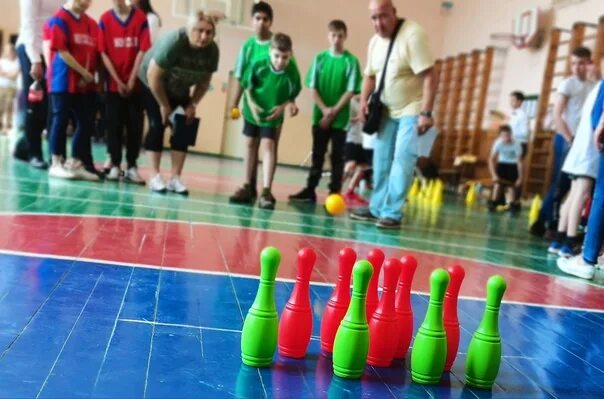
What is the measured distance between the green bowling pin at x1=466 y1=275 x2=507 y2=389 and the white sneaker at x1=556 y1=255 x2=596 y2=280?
93.9 inches

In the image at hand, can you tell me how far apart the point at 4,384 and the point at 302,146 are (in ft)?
48.3

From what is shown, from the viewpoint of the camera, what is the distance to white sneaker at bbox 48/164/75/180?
18.5 ft

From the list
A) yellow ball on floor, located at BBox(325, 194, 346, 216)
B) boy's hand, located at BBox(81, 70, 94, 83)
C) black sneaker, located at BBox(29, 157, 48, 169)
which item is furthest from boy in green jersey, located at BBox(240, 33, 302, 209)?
black sneaker, located at BBox(29, 157, 48, 169)

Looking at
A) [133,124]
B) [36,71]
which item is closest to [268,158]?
[133,124]

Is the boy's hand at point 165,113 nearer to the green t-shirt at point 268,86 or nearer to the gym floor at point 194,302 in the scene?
the green t-shirt at point 268,86

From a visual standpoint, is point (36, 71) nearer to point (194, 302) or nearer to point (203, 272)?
point (203, 272)

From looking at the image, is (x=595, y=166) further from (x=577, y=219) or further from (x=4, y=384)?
(x=4, y=384)

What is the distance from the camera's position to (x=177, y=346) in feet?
5.92

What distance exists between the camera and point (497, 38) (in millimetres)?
12781

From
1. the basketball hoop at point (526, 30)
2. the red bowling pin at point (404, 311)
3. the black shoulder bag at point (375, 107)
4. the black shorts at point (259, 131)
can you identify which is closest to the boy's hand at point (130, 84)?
the black shorts at point (259, 131)

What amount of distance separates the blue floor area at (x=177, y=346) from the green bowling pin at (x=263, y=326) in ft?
0.14

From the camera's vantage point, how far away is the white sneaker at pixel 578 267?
3.84 meters

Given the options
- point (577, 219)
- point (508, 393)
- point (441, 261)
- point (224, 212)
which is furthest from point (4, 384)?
point (577, 219)

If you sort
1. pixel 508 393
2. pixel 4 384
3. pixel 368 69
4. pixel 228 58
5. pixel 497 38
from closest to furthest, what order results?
1. pixel 4 384
2. pixel 508 393
3. pixel 368 69
4. pixel 497 38
5. pixel 228 58
